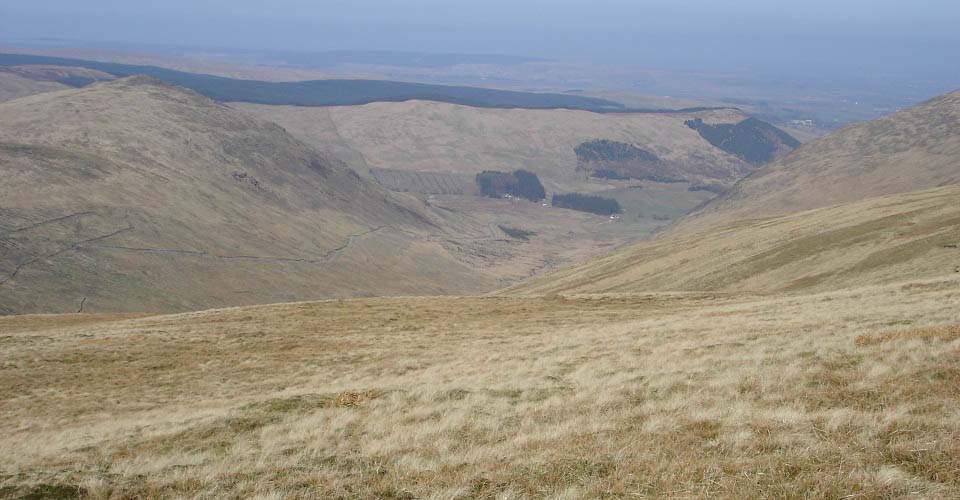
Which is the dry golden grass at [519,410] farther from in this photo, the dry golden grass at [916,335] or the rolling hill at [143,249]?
the rolling hill at [143,249]

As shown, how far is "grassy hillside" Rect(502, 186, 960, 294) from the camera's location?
55062 millimetres

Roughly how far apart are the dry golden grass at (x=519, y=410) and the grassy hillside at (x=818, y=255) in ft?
51.4

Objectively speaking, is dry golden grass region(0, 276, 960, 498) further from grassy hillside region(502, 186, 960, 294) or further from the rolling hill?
the rolling hill

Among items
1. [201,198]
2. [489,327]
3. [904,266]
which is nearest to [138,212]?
[201,198]

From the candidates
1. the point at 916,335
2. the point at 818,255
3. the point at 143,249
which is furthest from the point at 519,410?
the point at 143,249

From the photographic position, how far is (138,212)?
164500 mm

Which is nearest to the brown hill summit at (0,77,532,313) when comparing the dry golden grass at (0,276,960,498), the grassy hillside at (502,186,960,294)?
the grassy hillside at (502,186,960,294)

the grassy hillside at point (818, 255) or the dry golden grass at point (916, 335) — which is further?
the grassy hillside at point (818, 255)

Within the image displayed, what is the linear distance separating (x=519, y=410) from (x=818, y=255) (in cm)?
5529

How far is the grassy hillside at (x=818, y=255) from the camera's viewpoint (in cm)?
5506

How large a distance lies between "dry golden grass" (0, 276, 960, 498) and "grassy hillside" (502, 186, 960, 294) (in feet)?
51.4

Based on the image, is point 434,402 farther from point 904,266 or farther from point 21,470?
point 904,266

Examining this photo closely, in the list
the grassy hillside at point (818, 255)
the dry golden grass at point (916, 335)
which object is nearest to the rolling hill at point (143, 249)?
the grassy hillside at point (818, 255)

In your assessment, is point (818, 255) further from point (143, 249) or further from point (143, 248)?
point (143, 248)
